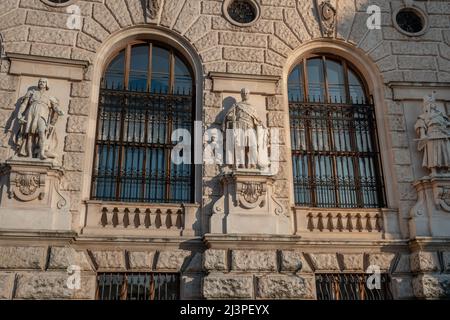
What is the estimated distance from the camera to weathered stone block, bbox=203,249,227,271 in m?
9.93

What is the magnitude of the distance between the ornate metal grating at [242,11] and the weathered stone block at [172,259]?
618 centimetres

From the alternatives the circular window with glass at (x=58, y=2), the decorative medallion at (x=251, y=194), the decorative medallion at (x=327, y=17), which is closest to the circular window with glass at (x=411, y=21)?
the decorative medallion at (x=327, y=17)

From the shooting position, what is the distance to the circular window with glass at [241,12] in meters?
12.4

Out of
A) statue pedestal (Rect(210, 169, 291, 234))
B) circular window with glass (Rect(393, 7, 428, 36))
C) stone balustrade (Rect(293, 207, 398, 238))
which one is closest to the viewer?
statue pedestal (Rect(210, 169, 291, 234))

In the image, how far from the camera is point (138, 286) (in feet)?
32.8

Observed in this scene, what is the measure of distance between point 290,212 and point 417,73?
17.0 feet

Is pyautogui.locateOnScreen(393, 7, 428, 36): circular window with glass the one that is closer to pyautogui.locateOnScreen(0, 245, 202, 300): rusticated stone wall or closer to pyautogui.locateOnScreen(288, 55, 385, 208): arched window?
pyautogui.locateOnScreen(288, 55, 385, 208): arched window

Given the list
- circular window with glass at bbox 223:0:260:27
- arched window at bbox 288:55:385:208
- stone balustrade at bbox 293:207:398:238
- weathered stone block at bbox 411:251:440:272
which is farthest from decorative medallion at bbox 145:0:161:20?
weathered stone block at bbox 411:251:440:272

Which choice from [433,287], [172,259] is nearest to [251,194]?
[172,259]

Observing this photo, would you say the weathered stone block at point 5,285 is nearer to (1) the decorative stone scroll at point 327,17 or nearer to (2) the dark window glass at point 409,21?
(1) the decorative stone scroll at point 327,17

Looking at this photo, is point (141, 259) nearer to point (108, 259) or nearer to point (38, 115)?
point (108, 259)

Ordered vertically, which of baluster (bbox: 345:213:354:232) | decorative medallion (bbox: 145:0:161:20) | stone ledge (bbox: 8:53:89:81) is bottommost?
baluster (bbox: 345:213:354:232)

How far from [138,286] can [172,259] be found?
0.89 metres

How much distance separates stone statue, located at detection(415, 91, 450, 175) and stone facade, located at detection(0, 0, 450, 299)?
29cm
